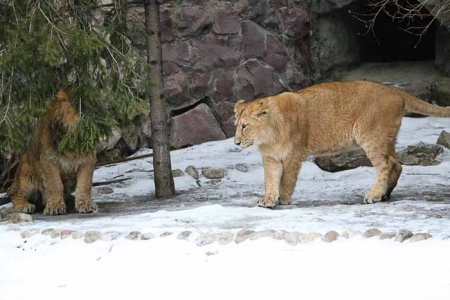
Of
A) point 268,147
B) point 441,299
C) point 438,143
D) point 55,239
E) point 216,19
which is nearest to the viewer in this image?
point 441,299

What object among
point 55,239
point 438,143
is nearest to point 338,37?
point 438,143

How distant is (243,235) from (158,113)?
338cm

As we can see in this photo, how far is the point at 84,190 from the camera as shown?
8.53m

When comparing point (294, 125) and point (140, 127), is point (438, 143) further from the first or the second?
point (140, 127)

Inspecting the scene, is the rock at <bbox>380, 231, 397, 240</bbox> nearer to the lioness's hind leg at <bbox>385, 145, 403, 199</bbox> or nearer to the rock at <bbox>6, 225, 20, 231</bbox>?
the lioness's hind leg at <bbox>385, 145, 403, 199</bbox>

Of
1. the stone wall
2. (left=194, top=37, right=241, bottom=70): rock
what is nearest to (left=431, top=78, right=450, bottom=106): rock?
the stone wall

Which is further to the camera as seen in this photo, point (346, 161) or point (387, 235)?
point (346, 161)

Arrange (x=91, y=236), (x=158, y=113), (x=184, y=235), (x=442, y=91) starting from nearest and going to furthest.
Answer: (x=184, y=235), (x=91, y=236), (x=158, y=113), (x=442, y=91)

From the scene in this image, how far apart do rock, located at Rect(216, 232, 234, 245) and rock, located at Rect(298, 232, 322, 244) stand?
1.70 feet

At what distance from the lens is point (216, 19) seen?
1180 cm

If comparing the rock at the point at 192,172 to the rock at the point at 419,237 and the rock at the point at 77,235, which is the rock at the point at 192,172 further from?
the rock at the point at 419,237

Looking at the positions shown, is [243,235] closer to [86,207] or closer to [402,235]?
[402,235]

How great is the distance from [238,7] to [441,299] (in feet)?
24.8

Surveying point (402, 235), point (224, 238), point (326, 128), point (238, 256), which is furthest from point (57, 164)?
point (402, 235)
